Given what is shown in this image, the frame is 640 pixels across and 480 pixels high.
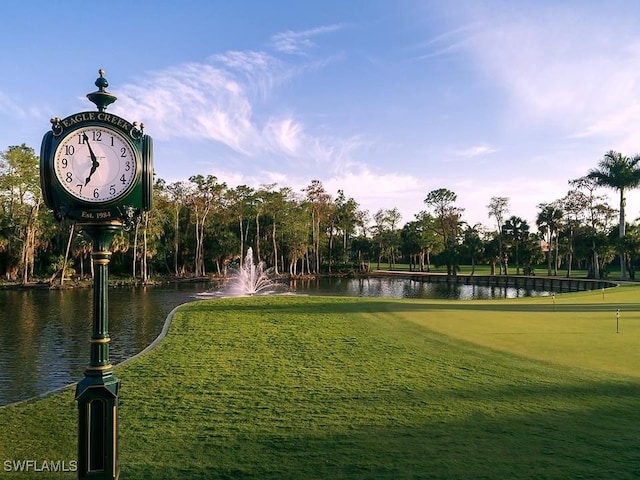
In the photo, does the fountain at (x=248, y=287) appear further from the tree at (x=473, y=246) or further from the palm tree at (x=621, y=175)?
the palm tree at (x=621, y=175)

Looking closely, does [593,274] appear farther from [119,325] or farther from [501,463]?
[501,463]

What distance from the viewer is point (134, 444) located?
217 inches

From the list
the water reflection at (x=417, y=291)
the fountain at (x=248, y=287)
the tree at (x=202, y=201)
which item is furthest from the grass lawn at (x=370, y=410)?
the tree at (x=202, y=201)

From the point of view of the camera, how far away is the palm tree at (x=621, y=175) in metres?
49.4

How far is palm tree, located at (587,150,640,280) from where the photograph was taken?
49.4m

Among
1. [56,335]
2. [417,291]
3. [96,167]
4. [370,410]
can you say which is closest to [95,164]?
[96,167]

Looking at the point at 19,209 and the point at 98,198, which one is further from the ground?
the point at 19,209

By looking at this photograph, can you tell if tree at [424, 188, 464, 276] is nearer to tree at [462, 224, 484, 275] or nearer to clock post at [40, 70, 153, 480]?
tree at [462, 224, 484, 275]

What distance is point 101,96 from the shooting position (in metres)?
4.32

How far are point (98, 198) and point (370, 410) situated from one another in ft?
14.8

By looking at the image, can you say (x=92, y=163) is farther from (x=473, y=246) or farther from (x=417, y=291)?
(x=473, y=246)

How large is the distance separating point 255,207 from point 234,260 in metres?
8.39

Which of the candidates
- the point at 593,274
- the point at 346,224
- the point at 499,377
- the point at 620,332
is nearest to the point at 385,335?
the point at 499,377

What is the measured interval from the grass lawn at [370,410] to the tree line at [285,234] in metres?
37.7
